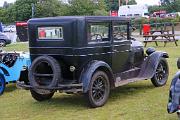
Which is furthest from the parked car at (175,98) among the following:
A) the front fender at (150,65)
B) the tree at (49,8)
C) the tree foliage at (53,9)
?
the tree at (49,8)

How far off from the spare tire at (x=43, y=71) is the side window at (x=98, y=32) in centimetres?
88

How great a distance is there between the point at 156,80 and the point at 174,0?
9404 cm

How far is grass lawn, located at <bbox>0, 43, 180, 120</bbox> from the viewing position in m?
7.51

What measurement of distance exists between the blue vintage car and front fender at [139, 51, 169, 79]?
8.85 ft

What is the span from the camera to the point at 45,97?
9.21 metres

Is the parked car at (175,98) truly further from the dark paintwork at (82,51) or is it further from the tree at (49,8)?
the tree at (49,8)

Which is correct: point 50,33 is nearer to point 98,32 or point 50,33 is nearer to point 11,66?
point 98,32

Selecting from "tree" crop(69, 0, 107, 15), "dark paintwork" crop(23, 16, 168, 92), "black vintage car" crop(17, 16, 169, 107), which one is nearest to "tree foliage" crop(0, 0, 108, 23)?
"tree" crop(69, 0, 107, 15)

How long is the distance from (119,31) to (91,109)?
1994 millimetres

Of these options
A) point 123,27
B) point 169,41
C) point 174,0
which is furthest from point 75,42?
point 174,0

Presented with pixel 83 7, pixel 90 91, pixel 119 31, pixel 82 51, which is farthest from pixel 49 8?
pixel 90 91

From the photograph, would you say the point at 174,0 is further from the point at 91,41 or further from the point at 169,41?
the point at 91,41

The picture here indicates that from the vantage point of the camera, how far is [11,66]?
413 inches

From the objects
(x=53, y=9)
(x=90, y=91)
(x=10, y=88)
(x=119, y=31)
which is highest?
(x=53, y=9)
